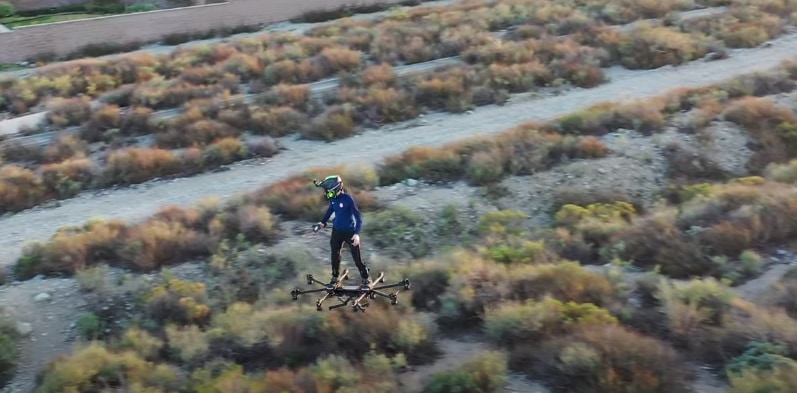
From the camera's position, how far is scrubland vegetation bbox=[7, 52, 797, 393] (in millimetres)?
9234

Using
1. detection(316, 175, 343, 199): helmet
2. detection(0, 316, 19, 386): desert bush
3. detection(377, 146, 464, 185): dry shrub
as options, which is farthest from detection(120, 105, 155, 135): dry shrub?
detection(316, 175, 343, 199): helmet

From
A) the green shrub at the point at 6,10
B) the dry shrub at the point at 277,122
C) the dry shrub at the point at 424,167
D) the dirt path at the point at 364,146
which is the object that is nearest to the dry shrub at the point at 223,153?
the dirt path at the point at 364,146

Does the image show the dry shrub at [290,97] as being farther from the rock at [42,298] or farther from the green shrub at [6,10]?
the green shrub at [6,10]

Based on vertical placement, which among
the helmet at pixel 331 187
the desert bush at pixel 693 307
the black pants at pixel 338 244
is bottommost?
the desert bush at pixel 693 307

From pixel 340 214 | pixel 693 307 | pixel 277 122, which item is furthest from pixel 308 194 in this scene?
pixel 693 307

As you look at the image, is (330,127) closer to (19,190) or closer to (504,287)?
(19,190)

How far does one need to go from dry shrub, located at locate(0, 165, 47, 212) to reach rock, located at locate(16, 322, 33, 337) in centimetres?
623

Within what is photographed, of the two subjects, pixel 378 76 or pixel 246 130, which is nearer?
pixel 246 130

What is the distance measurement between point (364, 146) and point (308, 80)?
668cm

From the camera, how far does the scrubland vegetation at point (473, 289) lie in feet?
30.3

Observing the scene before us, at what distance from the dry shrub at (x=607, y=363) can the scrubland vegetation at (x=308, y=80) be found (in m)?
11.7

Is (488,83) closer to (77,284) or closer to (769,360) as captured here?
(77,284)

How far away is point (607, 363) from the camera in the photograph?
8.87 metres

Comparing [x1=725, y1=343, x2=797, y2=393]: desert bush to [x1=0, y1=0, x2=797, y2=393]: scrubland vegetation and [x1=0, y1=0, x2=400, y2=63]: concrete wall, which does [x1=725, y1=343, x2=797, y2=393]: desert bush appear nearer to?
[x1=0, y1=0, x2=797, y2=393]: scrubland vegetation
